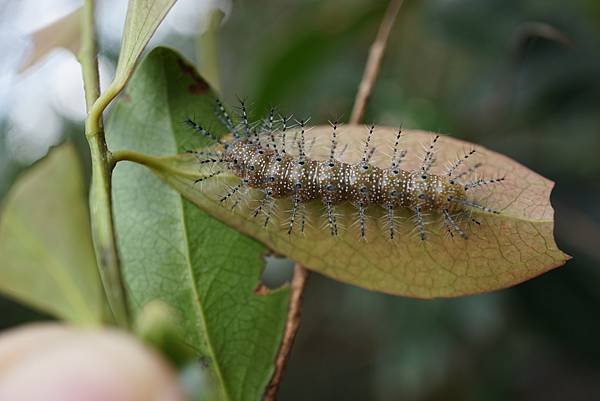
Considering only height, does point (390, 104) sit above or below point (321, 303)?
above

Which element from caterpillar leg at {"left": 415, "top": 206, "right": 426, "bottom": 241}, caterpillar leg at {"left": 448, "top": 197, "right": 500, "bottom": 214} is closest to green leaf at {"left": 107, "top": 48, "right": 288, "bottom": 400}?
caterpillar leg at {"left": 415, "top": 206, "right": 426, "bottom": 241}

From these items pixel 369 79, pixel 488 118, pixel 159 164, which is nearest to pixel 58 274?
pixel 159 164

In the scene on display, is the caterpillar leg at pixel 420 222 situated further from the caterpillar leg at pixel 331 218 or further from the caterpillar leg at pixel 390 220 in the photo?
the caterpillar leg at pixel 331 218

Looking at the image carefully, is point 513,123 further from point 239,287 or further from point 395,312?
point 239,287

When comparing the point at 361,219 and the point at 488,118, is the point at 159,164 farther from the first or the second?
the point at 488,118

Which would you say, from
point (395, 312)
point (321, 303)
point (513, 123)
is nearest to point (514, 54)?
point (513, 123)

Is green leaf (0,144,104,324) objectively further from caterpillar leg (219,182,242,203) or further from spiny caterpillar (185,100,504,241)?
spiny caterpillar (185,100,504,241)
